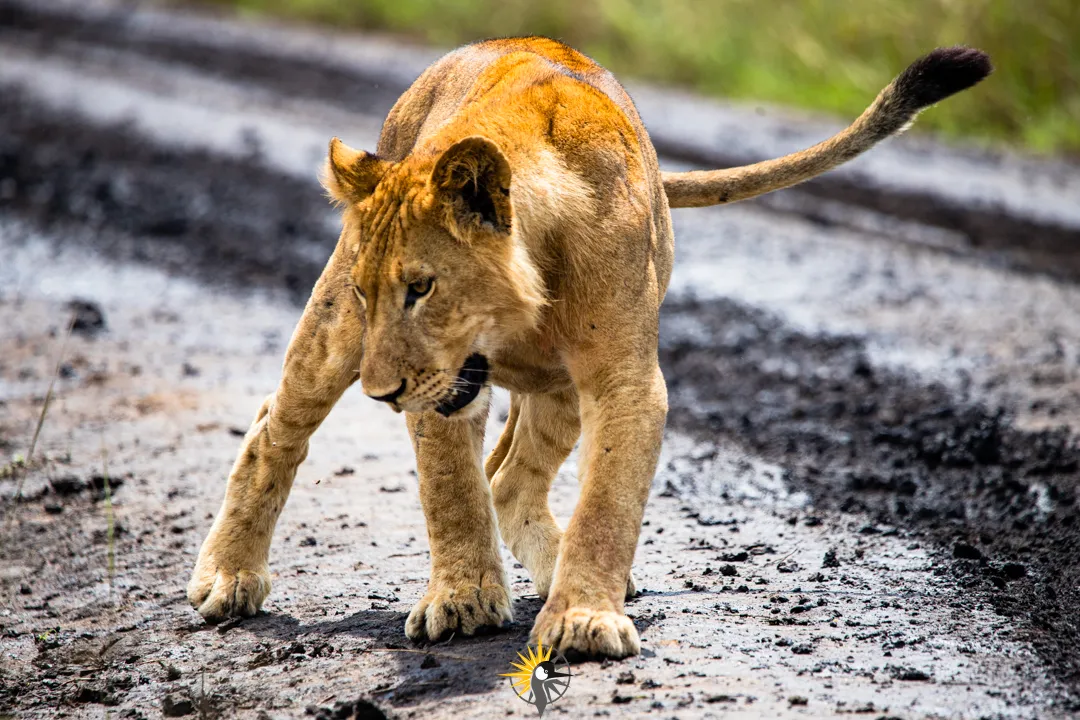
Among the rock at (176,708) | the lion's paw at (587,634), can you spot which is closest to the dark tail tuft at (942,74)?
the lion's paw at (587,634)

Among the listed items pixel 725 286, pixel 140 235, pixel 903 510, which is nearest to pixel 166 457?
pixel 903 510

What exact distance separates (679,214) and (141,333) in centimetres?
376

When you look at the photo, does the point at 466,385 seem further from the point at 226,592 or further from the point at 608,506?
the point at 226,592

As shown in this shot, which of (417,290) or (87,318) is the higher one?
(417,290)

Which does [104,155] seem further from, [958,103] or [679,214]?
[958,103]

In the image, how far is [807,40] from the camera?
1326cm

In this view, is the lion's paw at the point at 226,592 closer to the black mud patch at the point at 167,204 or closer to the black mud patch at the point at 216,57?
the black mud patch at the point at 167,204

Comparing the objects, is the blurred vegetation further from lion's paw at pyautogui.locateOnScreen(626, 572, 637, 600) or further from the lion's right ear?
the lion's right ear

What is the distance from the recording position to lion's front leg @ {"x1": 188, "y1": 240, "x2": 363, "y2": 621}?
3883mm

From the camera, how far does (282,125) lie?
458 inches

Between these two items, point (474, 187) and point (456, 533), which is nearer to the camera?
point (474, 187)

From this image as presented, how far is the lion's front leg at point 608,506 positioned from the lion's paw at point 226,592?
1.13 meters

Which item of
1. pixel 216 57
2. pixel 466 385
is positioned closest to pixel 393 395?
pixel 466 385

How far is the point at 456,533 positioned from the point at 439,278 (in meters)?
0.79
